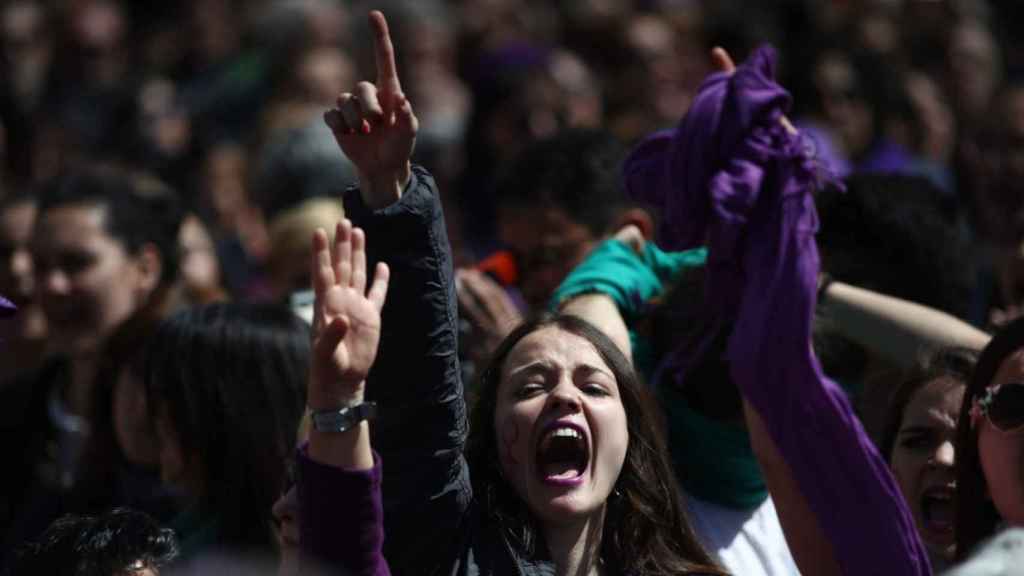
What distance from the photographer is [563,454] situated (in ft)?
10.9

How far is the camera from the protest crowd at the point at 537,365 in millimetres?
3059

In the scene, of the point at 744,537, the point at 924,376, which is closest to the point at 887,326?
the point at 924,376

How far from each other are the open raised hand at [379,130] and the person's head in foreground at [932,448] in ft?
4.29

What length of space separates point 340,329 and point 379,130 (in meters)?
0.50

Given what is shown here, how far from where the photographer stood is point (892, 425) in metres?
3.90

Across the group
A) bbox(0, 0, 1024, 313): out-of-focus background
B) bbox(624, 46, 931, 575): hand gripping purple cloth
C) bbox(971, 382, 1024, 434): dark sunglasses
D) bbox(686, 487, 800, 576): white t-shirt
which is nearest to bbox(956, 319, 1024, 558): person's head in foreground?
bbox(971, 382, 1024, 434): dark sunglasses

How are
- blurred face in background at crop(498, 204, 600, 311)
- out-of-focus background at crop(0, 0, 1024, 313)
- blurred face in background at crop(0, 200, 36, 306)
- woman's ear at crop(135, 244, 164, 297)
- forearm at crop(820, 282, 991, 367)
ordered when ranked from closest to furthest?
forearm at crop(820, 282, 991, 367), blurred face in background at crop(498, 204, 600, 311), woman's ear at crop(135, 244, 164, 297), blurred face in background at crop(0, 200, 36, 306), out-of-focus background at crop(0, 0, 1024, 313)

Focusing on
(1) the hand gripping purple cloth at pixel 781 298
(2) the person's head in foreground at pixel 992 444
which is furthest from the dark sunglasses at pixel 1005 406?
(1) the hand gripping purple cloth at pixel 781 298

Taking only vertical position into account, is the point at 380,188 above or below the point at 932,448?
above

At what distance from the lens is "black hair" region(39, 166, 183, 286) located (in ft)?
17.7

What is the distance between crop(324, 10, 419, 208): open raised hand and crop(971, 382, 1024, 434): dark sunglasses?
43.1 inches

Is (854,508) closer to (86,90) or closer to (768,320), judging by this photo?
(768,320)

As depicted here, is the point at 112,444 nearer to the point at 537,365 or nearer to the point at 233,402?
the point at 233,402

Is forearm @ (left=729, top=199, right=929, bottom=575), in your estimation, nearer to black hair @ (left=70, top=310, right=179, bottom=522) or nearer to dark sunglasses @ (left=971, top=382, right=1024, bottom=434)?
dark sunglasses @ (left=971, top=382, right=1024, bottom=434)
